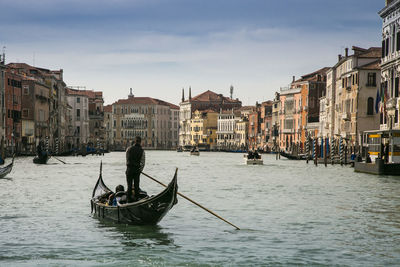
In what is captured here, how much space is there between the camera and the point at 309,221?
45.2ft

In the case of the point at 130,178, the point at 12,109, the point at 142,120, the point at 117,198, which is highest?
the point at 142,120

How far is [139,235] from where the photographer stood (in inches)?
459

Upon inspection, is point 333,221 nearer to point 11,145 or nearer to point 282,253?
point 282,253

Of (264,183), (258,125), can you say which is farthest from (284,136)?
(264,183)

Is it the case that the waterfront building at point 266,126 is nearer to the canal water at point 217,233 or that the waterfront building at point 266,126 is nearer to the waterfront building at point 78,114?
the waterfront building at point 78,114

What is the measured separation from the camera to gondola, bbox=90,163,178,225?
37.0ft

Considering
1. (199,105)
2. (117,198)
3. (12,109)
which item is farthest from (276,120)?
(117,198)

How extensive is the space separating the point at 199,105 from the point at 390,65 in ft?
287

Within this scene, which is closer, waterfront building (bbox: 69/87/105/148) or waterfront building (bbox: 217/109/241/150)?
waterfront building (bbox: 69/87/105/148)

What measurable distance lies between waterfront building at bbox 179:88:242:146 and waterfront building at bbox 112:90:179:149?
126 inches

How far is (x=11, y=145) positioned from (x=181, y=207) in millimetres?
37747

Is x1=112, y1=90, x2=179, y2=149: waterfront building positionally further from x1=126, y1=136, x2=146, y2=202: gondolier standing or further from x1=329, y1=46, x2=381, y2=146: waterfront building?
x1=126, y1=136, x2=146, y2=202: gondolier standing

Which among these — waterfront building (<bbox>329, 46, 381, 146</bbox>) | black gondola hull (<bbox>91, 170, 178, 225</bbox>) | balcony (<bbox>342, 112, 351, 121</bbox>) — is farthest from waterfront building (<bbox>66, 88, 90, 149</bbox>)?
black gondola hull (<bbox>91, 170, 178, 225</bbox>)

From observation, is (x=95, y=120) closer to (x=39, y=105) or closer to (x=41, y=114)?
(x=41, y=114)
